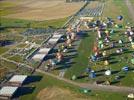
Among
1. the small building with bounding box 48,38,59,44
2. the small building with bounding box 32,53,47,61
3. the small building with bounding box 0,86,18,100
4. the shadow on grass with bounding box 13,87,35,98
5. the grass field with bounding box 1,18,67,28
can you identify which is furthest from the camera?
the grass field with bounding box 1,18,67,28

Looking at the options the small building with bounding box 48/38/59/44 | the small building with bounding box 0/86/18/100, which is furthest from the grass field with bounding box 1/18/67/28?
the small building with bounding box 0/86/18/100

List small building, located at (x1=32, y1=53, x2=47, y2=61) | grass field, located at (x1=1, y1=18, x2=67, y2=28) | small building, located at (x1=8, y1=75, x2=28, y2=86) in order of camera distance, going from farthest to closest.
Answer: grass field, located at (x1=1, y1=18, x2=67, y2=28) → small building, located at (x1=32, y1=53, x2=47, y2=61) → small building, located at (x1=8, y1=75, x2=28, y2=86)

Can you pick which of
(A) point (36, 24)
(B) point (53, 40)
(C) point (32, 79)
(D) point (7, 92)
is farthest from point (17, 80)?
(A) point (36, 24)

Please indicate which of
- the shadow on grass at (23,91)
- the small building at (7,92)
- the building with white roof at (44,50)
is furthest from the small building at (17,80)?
the building with white roof at (44,50)

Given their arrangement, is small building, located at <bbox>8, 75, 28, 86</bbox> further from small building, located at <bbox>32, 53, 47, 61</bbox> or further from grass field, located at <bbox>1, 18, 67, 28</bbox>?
grass field, located at <bbox>1, 18, 67, 28</bbox>

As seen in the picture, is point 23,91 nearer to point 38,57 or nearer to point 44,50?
point 38,57

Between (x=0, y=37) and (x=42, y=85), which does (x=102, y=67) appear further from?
(x=0, y=37)

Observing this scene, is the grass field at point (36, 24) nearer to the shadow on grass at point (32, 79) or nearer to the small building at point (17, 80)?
the shadow on grass at point (32, 79)
